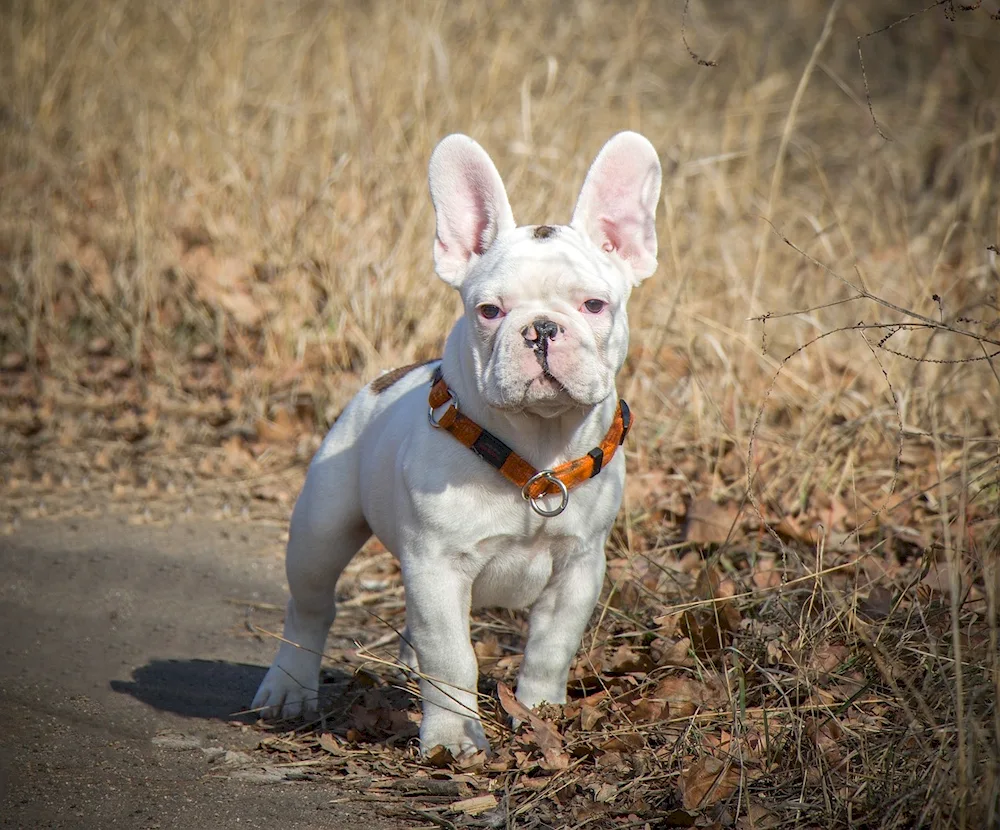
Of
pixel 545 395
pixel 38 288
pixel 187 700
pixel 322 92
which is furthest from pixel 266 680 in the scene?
pixel 322 92

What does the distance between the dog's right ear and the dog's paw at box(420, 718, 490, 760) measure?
1302 millimetres

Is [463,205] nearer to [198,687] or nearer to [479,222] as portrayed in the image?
[479,222]

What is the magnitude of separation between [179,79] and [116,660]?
5318mm

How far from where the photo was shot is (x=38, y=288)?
724 cm

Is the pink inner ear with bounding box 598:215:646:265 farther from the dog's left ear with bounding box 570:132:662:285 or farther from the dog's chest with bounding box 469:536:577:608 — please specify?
the dog's chest with bounding box 469:536:577:608

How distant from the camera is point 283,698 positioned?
143 inches

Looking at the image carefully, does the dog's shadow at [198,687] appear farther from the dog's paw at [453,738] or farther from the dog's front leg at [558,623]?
the dog's front leg at [558,623]

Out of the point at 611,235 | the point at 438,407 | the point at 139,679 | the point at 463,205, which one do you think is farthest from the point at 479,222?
the point at 139,679

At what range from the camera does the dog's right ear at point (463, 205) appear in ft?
10.3

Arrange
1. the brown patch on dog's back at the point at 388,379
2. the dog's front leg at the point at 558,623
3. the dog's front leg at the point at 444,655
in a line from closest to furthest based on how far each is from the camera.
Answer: the dog's front leg at the point at 444,655 < the dog's front leg at the point at 558,623 < the brown patch on dog's back at the point at 388,379

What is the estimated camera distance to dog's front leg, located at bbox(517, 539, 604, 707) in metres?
3.14

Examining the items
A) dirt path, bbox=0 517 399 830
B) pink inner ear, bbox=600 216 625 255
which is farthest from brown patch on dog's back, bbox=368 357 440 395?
dirt path, bbox=0 517 399 830

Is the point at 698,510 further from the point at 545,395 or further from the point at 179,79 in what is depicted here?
the point at 179,79

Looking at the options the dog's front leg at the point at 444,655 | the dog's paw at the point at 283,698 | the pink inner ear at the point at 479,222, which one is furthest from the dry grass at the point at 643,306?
the pink inner ear at the point at 479,222
